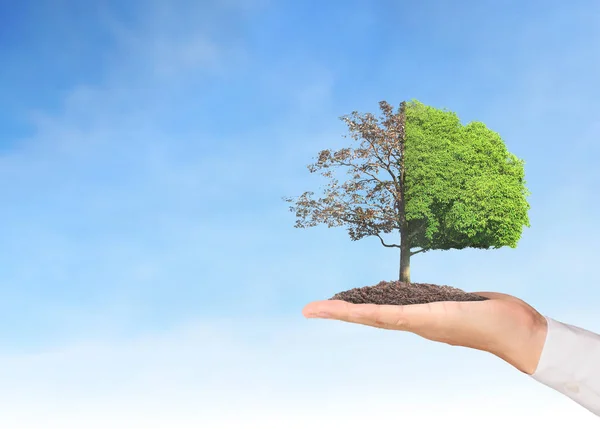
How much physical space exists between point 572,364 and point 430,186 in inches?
118

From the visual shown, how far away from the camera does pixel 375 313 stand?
7.72m

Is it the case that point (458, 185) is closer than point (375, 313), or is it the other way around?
point (375, 313)

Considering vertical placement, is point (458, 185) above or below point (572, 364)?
above

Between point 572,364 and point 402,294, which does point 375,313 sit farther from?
point 572,364

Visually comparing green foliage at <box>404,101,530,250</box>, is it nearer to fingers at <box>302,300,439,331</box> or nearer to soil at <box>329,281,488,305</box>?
soil at <box>329,281,488,305</box>

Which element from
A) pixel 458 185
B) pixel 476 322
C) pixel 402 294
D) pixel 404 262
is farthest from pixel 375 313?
pixel 458 185

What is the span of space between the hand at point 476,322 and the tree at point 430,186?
4.63 ft

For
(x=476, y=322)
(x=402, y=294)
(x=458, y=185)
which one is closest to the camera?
(x=476, y=322)

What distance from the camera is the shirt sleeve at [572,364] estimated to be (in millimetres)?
6848

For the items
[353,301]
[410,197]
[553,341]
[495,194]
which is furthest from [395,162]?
[553,341]

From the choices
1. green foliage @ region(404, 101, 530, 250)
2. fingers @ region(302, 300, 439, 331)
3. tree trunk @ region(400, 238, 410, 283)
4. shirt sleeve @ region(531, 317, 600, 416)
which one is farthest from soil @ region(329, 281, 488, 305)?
shirt sleeve @ region(531, 317, 600, 416)

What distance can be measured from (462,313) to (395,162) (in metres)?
2.54

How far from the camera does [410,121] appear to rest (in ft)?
30.4

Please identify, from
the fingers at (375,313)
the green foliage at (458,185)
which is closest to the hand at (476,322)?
the fingers at (375,313)
